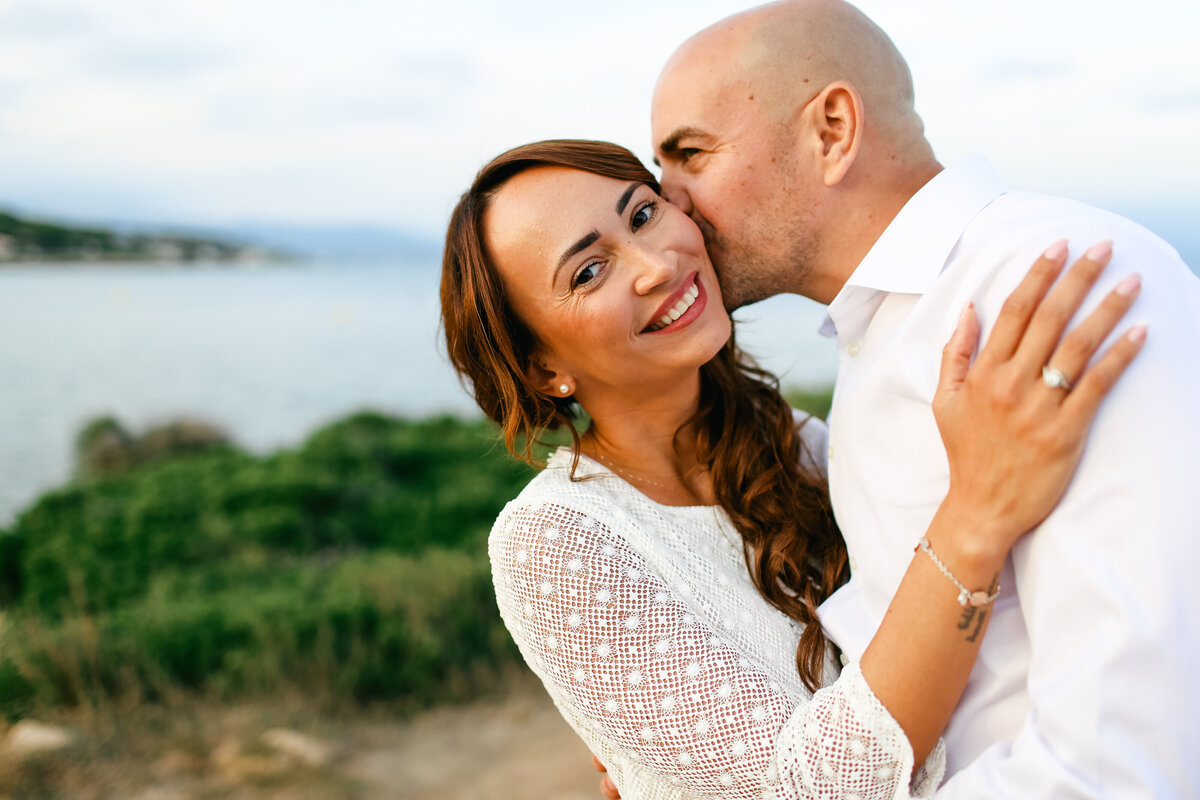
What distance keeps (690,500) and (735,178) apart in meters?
0.90

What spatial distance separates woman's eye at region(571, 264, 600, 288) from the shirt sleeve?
1185 mm

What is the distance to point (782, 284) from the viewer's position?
2.51 meters

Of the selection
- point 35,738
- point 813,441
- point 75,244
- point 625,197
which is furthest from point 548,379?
point 75,244

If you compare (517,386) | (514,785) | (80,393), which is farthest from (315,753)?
(80,393)

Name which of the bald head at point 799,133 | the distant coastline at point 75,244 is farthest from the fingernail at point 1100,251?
the distant coastline at point 75,244

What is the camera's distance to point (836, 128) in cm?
228

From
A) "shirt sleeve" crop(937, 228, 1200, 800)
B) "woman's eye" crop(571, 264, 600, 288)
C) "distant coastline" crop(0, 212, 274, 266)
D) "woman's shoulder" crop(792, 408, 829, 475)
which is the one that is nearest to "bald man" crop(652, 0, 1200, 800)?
"shirt sleeve" crop(937, 228, 1200, 800)

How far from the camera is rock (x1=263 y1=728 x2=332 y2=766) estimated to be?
4699 mm

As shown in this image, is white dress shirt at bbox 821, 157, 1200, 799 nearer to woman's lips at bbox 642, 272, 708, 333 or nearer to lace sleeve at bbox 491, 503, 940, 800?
lace sleeve at bbox 491, 503, 940, 800

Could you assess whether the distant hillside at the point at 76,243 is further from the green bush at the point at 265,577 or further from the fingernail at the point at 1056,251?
the fingernail at the point at 1056,251

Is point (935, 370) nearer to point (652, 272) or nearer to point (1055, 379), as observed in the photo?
point (1055, 379)

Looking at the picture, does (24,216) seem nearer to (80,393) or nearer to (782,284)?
(80,393)

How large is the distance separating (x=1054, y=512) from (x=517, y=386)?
147cm

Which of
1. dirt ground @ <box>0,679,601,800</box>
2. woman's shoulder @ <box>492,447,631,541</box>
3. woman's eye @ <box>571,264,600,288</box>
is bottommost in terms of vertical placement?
dirt ground @ <box>0,679,601,800</box>
